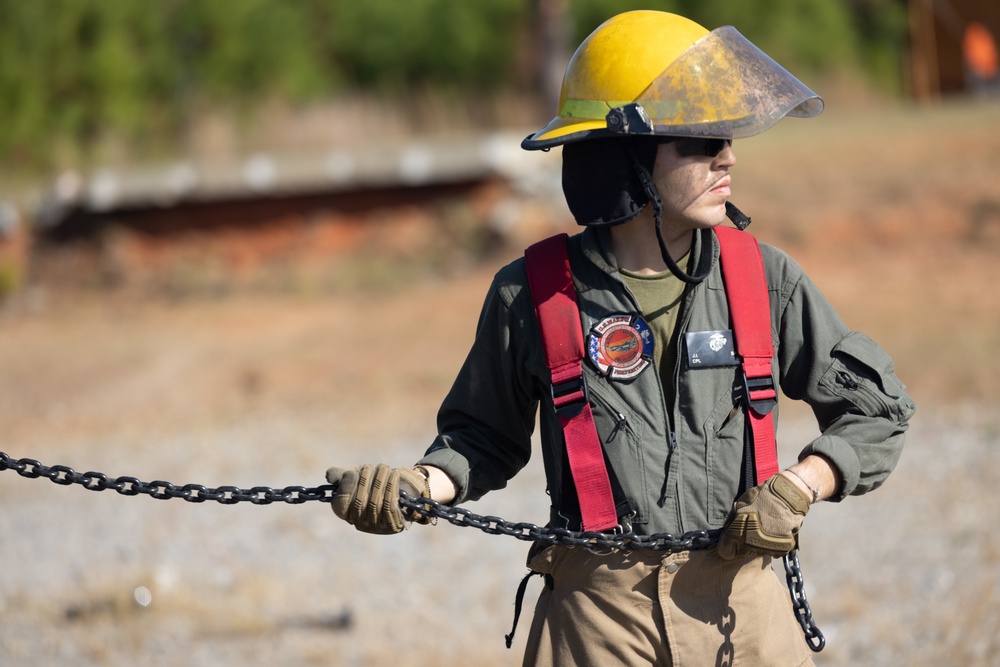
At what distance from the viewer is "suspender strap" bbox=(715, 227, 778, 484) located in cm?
262

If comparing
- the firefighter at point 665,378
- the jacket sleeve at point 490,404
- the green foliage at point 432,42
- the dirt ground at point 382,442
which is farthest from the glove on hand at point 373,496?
the green foliage at point 432,42

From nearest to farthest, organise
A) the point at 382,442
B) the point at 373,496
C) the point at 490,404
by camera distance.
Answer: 1. the point at 373,496
2. the point at 490,404
3. the point at 382,442

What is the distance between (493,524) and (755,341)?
0.73m

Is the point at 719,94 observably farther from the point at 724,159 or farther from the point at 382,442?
the point at 382,442

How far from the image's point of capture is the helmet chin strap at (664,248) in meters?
2.67

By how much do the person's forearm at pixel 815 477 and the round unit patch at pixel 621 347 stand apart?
38 centimetres

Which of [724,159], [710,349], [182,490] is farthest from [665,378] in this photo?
[182,490]

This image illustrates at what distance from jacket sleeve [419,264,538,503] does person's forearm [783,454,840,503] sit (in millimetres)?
621

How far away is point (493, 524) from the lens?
112 inches

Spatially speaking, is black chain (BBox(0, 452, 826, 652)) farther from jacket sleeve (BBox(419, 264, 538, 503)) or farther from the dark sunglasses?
the dark sunglasses

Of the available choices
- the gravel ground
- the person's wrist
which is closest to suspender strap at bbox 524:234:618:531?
the person's wrist

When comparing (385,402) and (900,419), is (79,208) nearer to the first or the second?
(385,402)

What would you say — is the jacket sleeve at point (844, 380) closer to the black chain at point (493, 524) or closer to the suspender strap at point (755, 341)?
the suspender strap at point (755, 341)

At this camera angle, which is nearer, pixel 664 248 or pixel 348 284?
pixel 664 248
